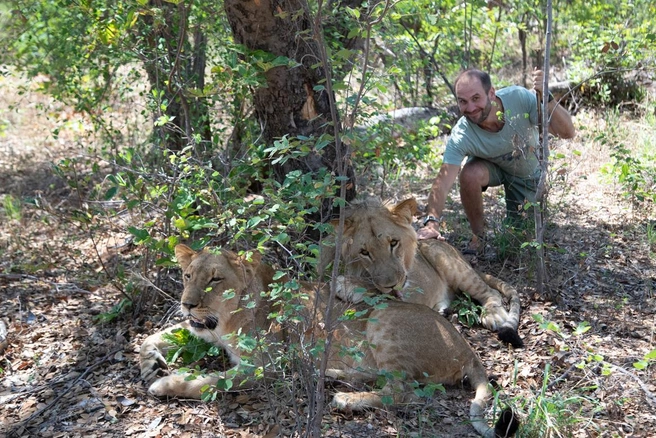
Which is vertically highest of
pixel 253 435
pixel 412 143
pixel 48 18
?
pixel 48 18

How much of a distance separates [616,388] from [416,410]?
1.08 metres

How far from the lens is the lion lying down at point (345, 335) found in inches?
161

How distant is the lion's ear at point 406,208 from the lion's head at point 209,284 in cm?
107

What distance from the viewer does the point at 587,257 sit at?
19.4ft

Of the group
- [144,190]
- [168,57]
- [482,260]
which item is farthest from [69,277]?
[482,260]

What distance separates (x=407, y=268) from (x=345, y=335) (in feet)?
2.75

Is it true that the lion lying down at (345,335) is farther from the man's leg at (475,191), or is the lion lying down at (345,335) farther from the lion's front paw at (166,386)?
the man's leg at (475,191)

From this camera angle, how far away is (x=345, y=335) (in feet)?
14.5

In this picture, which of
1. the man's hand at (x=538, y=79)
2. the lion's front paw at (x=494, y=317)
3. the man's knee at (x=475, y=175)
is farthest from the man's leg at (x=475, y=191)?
the lion's front paw at (x=494, y=317)

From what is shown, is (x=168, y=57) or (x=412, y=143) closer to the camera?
(x=168, y=57)

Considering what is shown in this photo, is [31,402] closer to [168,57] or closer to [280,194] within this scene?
[280,194]

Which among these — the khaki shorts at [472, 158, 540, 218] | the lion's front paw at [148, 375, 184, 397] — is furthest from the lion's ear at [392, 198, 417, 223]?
the lion's front paw at [148, 375, 184, 397]

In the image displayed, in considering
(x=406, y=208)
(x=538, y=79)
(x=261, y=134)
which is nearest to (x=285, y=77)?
(x=261, y=134)

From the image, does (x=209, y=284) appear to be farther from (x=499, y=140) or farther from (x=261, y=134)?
(x=499, y=140)
